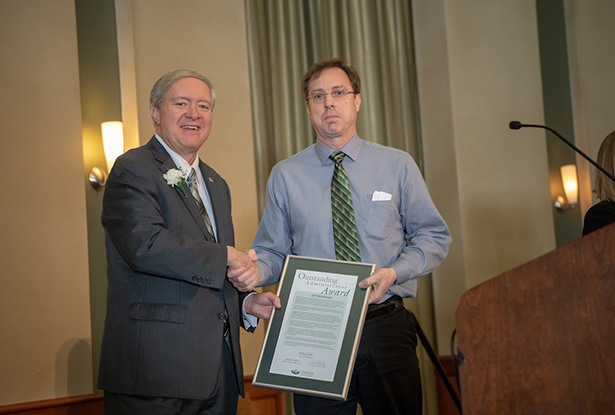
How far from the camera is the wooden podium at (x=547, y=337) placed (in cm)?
113

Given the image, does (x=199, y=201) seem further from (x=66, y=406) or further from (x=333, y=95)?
(x=66, y=406)

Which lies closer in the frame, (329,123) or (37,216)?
(329,123)

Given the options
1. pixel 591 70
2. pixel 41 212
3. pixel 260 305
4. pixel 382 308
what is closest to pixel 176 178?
pixel 260 305

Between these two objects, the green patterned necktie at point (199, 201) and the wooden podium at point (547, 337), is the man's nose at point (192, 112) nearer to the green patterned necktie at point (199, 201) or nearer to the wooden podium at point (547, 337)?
the green patterned necktie at point (199, 201)

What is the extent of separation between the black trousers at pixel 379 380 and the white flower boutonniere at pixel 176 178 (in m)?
0.93

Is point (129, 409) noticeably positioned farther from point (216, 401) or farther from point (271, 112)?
point (271, 112)

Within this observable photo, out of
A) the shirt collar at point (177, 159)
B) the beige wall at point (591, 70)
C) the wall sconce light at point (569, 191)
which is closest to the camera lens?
the shirt collar at point (177, 159)

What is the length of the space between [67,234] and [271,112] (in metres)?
1.82

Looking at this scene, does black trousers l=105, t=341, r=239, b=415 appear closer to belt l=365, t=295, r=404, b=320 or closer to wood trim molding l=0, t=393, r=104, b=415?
belt l=365, t=295, r=404, b=320

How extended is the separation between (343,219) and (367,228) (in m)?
0.11

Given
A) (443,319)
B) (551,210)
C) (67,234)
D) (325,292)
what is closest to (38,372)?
(67,234)

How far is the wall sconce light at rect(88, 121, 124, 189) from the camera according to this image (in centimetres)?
353

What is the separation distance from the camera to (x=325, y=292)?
202cm

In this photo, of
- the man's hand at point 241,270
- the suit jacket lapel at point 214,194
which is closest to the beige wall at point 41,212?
the suit jacket lapel at point 214,194
